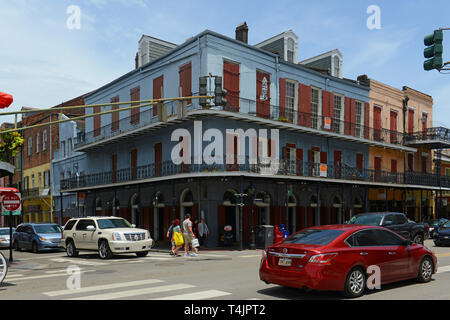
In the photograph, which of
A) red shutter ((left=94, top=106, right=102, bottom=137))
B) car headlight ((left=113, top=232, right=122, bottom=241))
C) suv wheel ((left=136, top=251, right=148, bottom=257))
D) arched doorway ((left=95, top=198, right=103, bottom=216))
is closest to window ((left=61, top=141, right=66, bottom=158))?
red shutter ((left=94, top=106, right=102, bottom=137))

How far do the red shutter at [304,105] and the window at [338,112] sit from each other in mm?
2751

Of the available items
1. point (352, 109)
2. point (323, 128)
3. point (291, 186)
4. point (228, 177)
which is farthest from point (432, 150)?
point (228, 177)

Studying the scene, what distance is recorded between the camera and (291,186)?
2941cm

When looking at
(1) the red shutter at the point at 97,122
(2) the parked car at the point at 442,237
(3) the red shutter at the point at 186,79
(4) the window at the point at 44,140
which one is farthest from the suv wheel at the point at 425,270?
(4) the window at the point at 44,140

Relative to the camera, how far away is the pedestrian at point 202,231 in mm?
24219

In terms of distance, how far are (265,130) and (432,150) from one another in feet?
71.6

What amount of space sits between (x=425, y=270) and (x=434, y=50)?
17.0 ft

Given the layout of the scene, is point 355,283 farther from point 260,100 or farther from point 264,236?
point 260,100

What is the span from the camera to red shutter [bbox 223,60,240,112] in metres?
26.1

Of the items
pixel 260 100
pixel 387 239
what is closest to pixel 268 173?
pixel 260 100

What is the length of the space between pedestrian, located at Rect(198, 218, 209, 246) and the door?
583 inches

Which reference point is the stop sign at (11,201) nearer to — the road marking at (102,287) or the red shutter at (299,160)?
the road marking at (102,287)

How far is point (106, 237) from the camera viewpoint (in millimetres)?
18625
